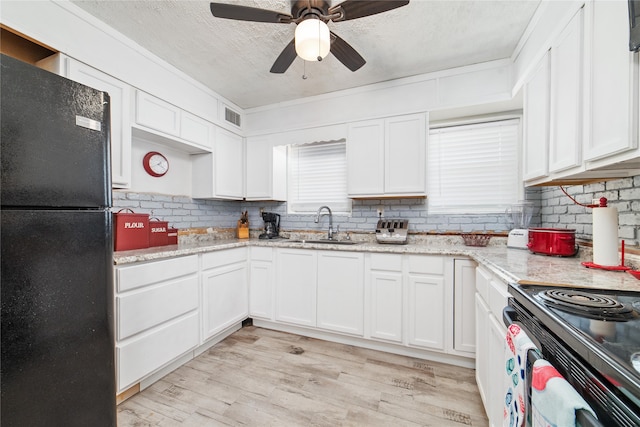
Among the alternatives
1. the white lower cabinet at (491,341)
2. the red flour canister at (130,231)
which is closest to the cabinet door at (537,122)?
the white lower cabinet at (491,341)

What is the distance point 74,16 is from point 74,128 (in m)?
1.31

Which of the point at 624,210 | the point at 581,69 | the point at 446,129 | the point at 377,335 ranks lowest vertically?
the point at 377,335

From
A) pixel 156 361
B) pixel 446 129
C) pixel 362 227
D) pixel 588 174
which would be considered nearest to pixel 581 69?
pixel 588 174

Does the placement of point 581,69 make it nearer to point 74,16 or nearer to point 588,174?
point 588,174

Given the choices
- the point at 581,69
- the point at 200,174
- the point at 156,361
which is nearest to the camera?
the point at 581,69

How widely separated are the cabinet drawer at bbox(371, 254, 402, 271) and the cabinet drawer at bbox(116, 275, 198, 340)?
156 cm

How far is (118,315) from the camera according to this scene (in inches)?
62.9

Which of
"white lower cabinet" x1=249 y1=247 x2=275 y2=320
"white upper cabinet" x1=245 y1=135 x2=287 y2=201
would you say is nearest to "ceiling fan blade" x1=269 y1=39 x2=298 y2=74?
"white upper cabinet" x1=245 y1=135 x2=287 y2=201

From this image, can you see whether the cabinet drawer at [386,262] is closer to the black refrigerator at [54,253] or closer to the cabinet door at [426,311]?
the cabinet door at [426,311]

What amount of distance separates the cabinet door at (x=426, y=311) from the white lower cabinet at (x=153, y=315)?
183 centimetres

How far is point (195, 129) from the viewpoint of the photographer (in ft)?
8.51

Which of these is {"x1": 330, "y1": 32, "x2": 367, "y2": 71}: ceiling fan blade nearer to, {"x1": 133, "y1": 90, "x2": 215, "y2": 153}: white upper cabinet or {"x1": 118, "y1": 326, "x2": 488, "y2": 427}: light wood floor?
{"x1": 133, "y1": 90, "x2": 215, "y2": 153}: white upper cabinet

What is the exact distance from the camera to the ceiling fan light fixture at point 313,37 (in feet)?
4.85

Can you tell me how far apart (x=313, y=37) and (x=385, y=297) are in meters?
2.03
